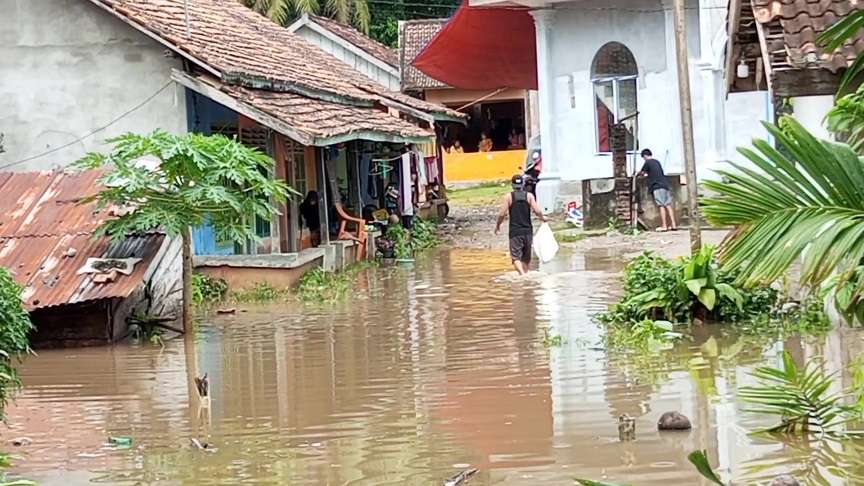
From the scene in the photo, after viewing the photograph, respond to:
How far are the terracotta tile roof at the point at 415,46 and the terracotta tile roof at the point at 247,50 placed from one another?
11326mm

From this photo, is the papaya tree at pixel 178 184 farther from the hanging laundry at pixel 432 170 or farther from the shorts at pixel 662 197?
the hanging laundry at pixel 432 170

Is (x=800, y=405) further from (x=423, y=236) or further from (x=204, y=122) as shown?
(x=423, y=236)

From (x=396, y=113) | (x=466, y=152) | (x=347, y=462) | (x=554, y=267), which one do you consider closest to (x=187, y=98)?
(x=554, y=267)

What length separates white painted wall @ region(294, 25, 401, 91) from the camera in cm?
3909

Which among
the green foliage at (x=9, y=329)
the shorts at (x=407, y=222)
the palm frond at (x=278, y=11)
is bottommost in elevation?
the green foliage at (x=9, y=329)

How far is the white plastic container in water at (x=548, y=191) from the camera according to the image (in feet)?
91.2

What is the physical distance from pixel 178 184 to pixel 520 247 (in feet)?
20.2

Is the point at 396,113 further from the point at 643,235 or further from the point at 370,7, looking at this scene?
the point at 370,7

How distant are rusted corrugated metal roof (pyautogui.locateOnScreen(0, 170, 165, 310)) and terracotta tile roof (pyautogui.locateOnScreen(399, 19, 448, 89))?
79.8ft

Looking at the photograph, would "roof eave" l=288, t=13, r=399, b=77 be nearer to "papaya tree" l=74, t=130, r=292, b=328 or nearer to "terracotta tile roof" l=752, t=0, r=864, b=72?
"papaya tree" l=74, t=130, r=292, b=328

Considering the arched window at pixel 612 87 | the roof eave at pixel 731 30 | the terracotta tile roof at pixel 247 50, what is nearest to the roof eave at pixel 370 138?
the terracotta tile roof at pixel 247 50

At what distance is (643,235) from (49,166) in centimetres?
1089

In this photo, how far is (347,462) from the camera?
836 cm

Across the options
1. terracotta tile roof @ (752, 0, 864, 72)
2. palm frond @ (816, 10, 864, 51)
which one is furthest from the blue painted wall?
palm frond @ (816, 10, 864, 51)
